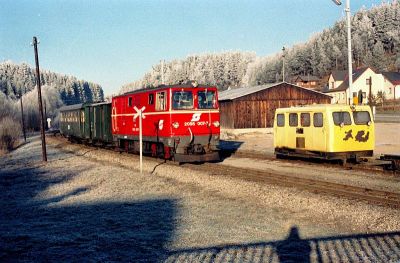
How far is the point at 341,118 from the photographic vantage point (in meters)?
16.6

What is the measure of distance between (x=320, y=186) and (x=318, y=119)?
16.4ft

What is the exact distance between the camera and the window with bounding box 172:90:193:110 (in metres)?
18.0

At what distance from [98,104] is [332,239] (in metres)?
A: 24.2

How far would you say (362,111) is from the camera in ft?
55.8

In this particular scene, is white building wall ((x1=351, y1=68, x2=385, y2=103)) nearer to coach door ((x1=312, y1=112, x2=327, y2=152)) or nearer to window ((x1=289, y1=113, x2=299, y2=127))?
window ((x1=289, y1=113, x2=299, y2=127))

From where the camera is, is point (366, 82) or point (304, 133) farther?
point (366, 82)

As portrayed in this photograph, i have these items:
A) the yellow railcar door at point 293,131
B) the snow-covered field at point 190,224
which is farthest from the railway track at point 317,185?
the yellow railcar door at point 293,131

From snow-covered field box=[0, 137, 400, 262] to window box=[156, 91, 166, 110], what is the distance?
454 cm

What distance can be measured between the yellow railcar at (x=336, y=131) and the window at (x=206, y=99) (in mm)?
3815

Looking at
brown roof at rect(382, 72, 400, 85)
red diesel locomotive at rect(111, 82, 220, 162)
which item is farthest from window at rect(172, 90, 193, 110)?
brown roof at rect(382, 72, 400, 85)

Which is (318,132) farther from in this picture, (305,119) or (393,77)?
(393,77)

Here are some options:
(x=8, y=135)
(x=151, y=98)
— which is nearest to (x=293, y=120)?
(x=151, y=98)

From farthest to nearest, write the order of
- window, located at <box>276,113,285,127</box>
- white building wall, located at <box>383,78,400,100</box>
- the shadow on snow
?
white building wall, located at <box>383,78,400,100</box>
window, located at <box>276,113,285,127</box>
the shadow on snow

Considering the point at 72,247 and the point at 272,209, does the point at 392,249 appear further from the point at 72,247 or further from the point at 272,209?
the point at 72,247
